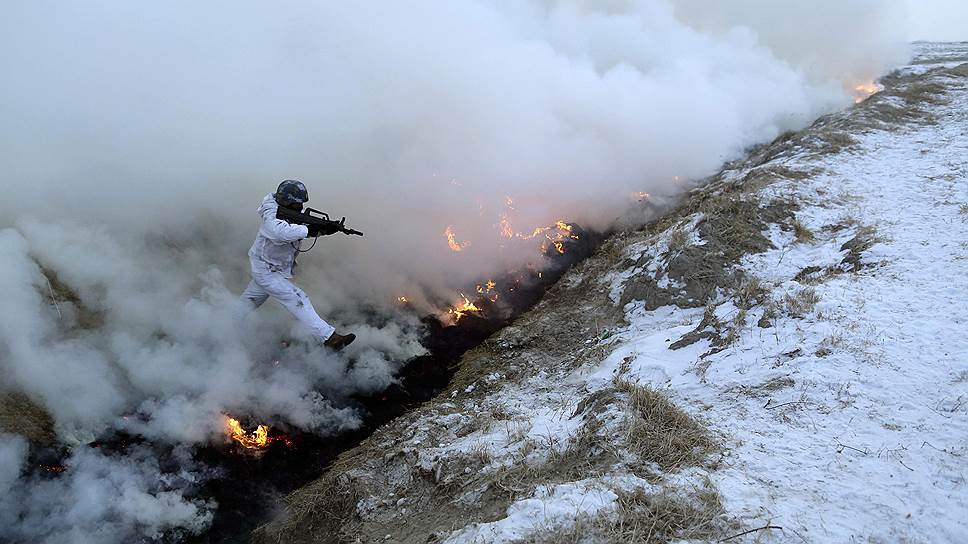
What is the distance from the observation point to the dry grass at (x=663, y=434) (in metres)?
3.32

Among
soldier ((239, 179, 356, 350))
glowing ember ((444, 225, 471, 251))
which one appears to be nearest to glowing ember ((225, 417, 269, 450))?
soldier ((239, 179, 356, 350))

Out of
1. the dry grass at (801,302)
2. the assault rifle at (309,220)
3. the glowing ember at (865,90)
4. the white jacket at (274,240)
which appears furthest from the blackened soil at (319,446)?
the glowing ember at (865,90)

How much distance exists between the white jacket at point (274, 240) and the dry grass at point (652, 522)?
3.41 m

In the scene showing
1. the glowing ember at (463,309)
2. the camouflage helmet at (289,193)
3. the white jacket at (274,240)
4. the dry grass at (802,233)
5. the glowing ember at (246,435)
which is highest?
the camouflage helmet at (289,193)

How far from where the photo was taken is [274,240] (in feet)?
16.4

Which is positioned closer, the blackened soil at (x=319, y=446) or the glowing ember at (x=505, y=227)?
the blackened soil at (x=319, y=446)

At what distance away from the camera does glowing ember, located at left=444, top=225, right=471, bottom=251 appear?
765cm

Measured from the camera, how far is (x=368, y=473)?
4.35 meters

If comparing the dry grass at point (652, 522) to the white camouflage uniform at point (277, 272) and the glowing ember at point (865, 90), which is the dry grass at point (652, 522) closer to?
the white camouflage uniform at point (277, 272)

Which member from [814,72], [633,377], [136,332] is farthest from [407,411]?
[814,72]

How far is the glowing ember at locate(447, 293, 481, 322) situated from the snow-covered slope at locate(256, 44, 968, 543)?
26.8 inches

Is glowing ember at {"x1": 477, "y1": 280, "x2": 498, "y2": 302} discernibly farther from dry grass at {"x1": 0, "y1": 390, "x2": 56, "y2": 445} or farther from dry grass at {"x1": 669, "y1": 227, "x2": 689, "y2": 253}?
dry grass at {"x1": 0, "y1": 390, "x2": 56, "y2": 445}

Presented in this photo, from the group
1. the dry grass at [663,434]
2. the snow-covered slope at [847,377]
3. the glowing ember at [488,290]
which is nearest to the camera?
the snow-covered slope at [847,377]

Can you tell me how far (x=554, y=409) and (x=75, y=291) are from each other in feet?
15.1
